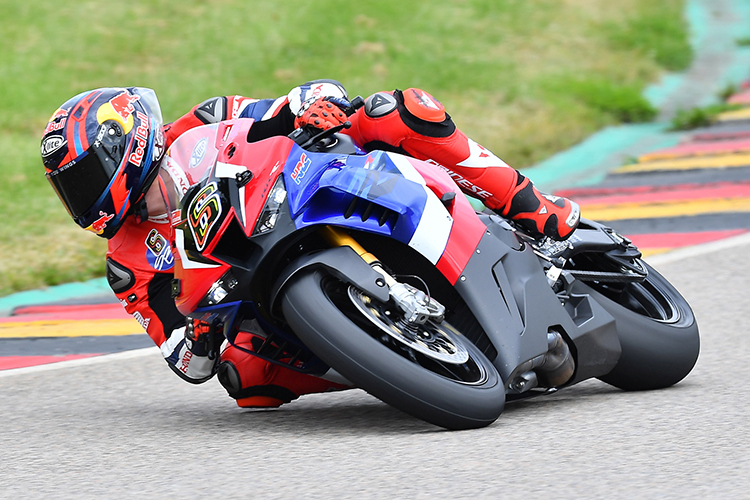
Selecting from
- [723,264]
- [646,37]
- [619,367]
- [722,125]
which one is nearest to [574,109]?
[722,125]

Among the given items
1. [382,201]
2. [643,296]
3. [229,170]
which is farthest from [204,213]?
[643,296]

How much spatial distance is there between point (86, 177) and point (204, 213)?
633 millimetres

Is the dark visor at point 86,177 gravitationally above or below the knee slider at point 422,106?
below

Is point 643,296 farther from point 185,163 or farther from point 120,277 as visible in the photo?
point 120,277

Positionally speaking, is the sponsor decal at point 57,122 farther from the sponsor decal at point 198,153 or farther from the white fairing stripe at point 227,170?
the white fairing stripe at point 227,170

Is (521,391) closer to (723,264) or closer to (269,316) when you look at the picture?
(269,316)

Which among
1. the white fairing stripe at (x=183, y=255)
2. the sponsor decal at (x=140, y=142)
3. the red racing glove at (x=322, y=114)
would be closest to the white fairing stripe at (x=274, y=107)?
the red racing glove at (x=322, y=114)

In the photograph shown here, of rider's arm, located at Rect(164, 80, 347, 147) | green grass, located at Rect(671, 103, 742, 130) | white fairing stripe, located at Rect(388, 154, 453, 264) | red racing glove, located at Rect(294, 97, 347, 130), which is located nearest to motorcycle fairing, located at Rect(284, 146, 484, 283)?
white fairing stripe, located at Rect(388, 154, 453, 264)

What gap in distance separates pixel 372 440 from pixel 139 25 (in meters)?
12.0

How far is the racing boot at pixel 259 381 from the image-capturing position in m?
3.96

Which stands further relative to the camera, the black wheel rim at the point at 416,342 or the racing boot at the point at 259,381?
the racing boot at the point at 259,381

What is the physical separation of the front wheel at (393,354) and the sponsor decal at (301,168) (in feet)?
1.09

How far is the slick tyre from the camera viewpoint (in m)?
3.92

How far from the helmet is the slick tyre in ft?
5.84
